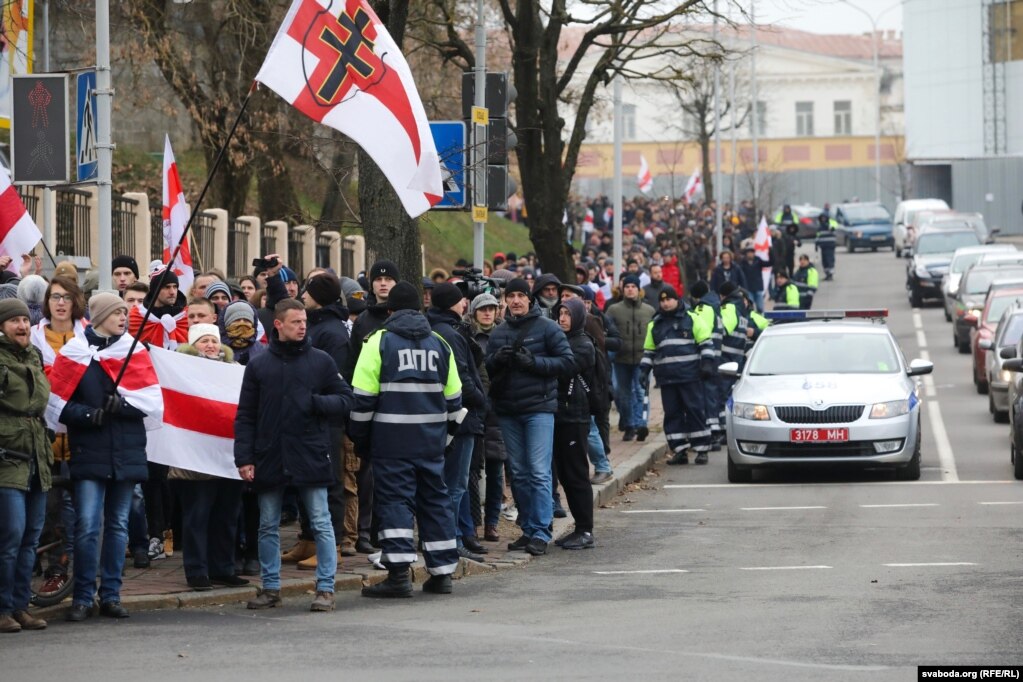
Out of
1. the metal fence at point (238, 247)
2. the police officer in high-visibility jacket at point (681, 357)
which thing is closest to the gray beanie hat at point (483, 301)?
the police officer in high-visibility jacket at point (681, 357)

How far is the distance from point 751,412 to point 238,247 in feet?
35.6

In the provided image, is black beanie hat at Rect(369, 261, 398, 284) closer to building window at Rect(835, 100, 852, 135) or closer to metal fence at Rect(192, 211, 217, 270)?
metal fence at Rect(192, 211, 217, 270)

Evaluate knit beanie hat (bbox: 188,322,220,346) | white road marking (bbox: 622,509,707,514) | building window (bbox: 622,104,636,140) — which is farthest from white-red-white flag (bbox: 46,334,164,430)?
building window (bbox: 622,104,636,140)

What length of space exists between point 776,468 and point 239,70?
12698 mm

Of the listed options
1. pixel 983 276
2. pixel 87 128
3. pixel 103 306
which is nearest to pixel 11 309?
pixel 103 306

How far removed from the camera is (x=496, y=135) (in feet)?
55.4

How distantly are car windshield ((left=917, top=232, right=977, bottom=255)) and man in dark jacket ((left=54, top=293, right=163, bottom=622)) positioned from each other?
1576 inches

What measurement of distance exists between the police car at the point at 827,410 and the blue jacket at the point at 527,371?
5231mm

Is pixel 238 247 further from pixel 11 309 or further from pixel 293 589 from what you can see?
pixel 11 309

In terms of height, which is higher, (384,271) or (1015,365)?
(384,271)

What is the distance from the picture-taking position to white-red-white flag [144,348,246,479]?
11000mm

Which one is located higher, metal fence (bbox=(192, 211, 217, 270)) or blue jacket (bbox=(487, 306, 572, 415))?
metal fence (bbox=(192, 211, 217, 270))

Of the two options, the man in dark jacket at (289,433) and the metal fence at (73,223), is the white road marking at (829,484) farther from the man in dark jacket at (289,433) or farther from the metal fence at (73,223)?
the metal fence at (73,223)

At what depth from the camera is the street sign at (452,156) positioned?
633 inches
